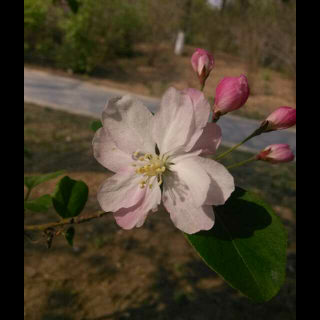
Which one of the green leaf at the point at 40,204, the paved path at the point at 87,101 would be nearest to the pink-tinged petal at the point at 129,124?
the green leaf at the point at 40,204

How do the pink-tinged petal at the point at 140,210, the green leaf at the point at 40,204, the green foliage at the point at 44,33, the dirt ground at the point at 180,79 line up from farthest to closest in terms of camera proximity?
the green foliage at the point at 44,33 → the dirt ground at the point at 180,79 → the green leaf at the point at 40,204 → the pink-tinged petal at the point at 140,210

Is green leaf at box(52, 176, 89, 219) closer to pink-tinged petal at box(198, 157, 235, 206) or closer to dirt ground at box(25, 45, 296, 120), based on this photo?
pink-tinged petal at box(198, 157, 235, 206)

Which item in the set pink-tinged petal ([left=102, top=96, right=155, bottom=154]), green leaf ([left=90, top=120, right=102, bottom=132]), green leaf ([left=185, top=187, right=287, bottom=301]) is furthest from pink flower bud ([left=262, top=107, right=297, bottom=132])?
green leaf ([left=90, top=120, right=102, bottom=132])

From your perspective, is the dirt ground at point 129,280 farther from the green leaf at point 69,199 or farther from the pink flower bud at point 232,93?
the pink flower bud at point 232,93

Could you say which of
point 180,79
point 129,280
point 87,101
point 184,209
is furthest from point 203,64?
point 180,79

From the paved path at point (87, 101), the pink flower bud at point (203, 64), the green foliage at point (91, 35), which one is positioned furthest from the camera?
the green foliage at point (91, 35)

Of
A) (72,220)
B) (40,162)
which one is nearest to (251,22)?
(40,162)

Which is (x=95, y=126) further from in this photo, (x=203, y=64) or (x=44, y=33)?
(x=44, y=33)
